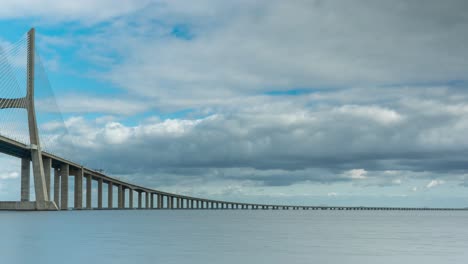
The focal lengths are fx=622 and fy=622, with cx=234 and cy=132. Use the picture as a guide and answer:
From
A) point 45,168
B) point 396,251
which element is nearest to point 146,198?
point 45,168

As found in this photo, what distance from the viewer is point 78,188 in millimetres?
127188

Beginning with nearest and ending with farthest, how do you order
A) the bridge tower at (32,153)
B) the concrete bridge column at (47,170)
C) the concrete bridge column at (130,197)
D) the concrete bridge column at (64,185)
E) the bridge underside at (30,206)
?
the bridge tower at (32,153)
the bridge underside at (30,206)
the concrete bridge column at (47,170)
the concrete bridge column at (64,185)
the concrete bridge column at (130,197)

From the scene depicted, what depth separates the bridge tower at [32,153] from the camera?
9025 cm

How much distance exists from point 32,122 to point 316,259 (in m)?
70.9

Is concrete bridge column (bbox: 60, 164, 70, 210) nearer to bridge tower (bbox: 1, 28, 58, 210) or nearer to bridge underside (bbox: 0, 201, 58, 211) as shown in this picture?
bridge underside (bbox: 0, 201, 58, 211)

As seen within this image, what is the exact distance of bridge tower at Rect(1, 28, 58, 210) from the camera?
90.2 m

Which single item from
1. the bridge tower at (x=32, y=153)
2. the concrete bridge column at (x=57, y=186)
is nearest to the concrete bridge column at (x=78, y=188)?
the concrete bridge column at (x=57, y=186)

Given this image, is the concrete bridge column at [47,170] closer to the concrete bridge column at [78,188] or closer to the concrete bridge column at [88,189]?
the concrete bridge column at [78,188]

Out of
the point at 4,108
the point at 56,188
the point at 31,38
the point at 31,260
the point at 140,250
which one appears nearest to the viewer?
the point at 31,260

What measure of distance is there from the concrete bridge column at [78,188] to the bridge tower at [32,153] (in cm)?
2277

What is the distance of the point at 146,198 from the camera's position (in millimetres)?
186750

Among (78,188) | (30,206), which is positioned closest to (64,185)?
(78,188)

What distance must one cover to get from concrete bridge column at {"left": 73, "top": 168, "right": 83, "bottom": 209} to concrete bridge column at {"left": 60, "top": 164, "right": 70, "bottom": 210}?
5831 mm

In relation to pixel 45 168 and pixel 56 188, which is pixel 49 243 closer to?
pixel 45 168
